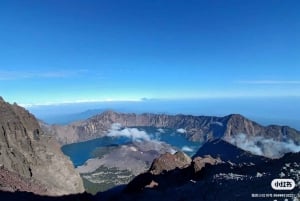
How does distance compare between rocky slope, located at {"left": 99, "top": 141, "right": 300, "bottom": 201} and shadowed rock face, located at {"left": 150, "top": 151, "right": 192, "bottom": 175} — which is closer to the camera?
rocky slope, located at {"left": 99, "top": 141, "right": 300, "bottom": 201}

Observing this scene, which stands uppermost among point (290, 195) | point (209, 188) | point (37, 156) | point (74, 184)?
point (290, 195)

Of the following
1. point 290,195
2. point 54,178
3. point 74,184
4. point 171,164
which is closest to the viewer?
point 290,195

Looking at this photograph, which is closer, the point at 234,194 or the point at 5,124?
the point at 234,194

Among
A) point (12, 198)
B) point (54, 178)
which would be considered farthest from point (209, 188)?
point (54, 178)

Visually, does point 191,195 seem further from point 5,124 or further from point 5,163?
point 5,124

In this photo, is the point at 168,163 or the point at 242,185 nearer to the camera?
the point at 242,185

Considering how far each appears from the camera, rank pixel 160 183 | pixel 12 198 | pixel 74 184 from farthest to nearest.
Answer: pixel 74 184 < pixel 160 183 < pixel 12 198

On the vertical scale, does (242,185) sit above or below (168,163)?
above

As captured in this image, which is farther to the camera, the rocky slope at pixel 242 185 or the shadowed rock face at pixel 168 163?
the shadowed rock face at pixel 168 163

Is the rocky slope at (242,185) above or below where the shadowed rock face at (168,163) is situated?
above

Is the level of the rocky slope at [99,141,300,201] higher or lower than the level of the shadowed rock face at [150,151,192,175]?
higher

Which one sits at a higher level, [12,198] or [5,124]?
[5,124]
